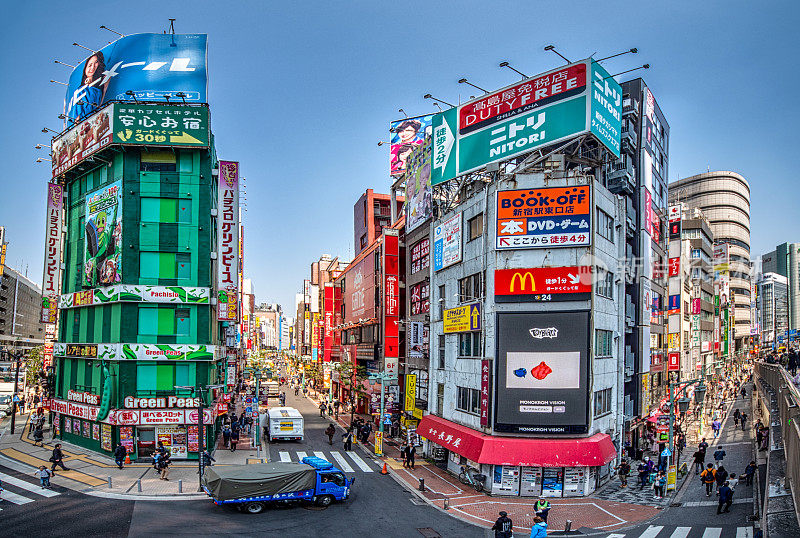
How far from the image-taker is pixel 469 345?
3716 cm

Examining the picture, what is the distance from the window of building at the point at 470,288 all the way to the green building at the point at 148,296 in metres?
16.9

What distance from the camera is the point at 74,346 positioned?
44469 millimetres

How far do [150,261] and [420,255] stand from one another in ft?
69.7

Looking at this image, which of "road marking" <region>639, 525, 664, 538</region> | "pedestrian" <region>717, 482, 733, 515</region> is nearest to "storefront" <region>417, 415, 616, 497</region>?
"road marking" <region>639, 525, 664, 538</region>

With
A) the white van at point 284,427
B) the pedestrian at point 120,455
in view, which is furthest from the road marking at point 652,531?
the white van at point 284,427

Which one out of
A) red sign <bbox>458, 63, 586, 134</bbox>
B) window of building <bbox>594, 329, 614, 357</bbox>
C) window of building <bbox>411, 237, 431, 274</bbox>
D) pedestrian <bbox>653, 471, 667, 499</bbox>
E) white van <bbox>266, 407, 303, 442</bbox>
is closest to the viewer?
pedestrian <bbox>653, 471, 667, 499</bbox>

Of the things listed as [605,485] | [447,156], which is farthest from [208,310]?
[605,485]

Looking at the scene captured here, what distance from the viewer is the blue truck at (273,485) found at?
26.6 m

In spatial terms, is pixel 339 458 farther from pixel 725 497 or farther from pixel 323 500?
pixel 725 497

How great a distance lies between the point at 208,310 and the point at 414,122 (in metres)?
32.6

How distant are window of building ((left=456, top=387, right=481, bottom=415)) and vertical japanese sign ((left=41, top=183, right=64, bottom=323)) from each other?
31158 mm

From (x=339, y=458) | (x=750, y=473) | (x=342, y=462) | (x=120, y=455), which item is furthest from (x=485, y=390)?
(x=120, y=455)

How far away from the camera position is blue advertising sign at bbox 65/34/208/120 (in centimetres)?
4303

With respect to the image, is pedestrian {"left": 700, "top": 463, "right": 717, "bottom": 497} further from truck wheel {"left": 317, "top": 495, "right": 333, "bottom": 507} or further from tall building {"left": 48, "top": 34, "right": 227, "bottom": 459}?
tall building {"left": 48, "top": 34, "right": 227, "bottom": 459}
